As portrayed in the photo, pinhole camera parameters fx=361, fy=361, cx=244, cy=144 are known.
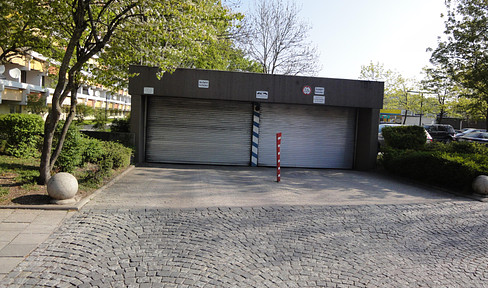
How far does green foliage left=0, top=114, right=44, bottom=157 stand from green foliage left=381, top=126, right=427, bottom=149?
12.2m

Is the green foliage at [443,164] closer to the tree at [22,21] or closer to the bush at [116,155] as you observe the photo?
the bush at [116,155]

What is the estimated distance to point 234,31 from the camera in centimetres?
2016

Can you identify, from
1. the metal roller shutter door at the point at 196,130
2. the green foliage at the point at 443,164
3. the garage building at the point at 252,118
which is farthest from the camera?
the metal roller shutter door at the point at 196,130

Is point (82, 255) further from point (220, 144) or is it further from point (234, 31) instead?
point (234, 31)

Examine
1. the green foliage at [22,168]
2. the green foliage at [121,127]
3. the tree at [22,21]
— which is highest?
the tree at [22,21]

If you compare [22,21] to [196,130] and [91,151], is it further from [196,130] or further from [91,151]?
[196,130]

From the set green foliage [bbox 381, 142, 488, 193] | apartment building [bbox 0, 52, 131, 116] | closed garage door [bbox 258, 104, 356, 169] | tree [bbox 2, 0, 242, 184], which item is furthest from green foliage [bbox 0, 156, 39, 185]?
apartment building [bbox 0, 52, 131, 116]

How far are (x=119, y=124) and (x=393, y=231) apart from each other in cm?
1189

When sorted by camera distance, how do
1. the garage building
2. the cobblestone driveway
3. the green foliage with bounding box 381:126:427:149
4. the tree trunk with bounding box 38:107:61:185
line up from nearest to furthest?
the cobblestone driveway, the tree trunk with bounding box 38:107:61:185, the garage building, the green foliage with bounding box 381:126:427:149

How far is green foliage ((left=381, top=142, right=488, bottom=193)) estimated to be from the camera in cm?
1000

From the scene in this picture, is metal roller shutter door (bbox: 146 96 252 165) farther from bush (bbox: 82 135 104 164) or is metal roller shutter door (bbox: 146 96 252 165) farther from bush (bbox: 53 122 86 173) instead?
bush (bbox: 53 122 86 173)

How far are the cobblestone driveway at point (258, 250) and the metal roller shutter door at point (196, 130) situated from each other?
7.34 metres

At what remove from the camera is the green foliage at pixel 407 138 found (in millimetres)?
13922

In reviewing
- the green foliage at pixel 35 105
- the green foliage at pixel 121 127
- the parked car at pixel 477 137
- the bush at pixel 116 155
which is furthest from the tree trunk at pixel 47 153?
the parked car at pixel 477 137
